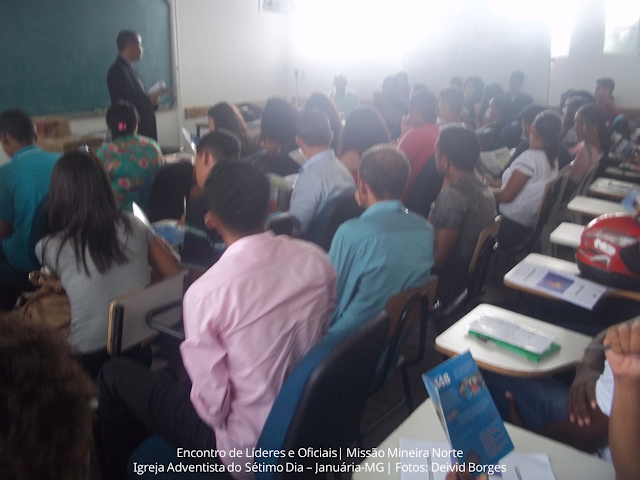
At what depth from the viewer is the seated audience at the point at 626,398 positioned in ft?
3.45

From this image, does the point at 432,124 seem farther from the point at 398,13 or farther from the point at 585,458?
the point at 398,13

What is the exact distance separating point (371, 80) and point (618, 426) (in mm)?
7798

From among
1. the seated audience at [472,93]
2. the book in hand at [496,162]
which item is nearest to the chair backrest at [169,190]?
the book in hand at [496,162]

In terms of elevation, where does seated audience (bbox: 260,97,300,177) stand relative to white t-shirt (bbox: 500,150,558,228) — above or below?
above

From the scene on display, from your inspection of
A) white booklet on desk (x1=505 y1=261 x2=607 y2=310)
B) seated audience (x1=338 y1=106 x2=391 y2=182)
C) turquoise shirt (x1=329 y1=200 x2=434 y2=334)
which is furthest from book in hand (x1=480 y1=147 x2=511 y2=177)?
turquoise shirt (x1=329 y1=200 x2=434 y2=334)

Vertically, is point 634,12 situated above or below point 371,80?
above

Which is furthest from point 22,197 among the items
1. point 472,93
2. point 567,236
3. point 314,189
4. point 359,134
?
point 472,93

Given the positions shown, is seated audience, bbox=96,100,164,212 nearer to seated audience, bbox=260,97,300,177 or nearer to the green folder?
seated audience, bbox=260,97,300,177

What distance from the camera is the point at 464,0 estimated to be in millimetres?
7578

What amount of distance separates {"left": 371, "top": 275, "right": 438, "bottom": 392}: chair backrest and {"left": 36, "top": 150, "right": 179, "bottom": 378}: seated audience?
0.91 m

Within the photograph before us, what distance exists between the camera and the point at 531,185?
11.5ft

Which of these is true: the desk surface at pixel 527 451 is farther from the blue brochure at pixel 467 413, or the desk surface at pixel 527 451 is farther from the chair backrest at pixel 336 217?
the chair backrest at pixel 336 217

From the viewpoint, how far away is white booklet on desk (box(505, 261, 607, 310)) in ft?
6.49

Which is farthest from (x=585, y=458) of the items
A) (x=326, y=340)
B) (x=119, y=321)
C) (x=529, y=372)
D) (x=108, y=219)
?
(x=108, y=219)
